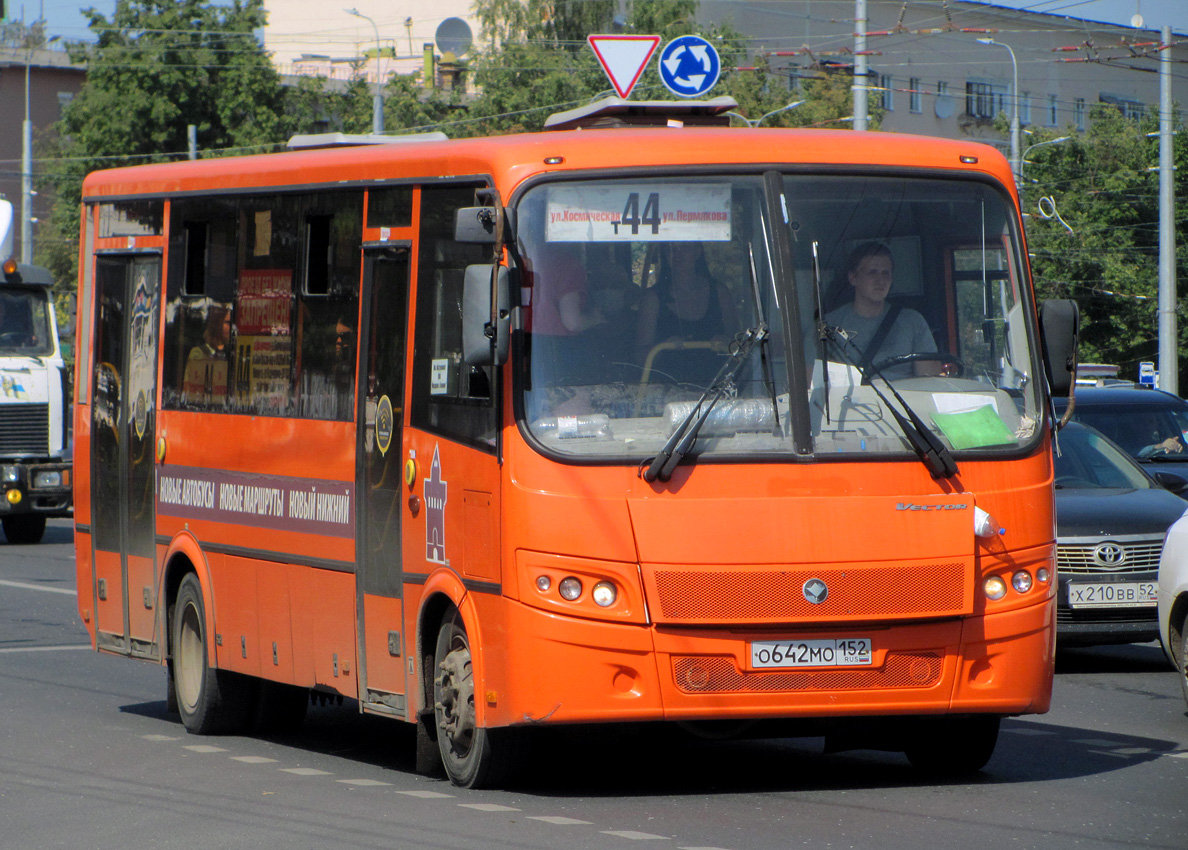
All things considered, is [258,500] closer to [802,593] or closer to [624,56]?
[802,593]

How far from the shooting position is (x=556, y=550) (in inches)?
307

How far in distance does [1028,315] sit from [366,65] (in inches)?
2875

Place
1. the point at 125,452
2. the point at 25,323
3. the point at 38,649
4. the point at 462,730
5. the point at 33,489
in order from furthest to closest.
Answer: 1. the point at 33,489
2. the point at 25,323
3. the point at 38,649
4. the point at 125,452
5. the point at 462,730

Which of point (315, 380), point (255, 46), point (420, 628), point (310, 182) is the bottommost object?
point (420, 628)

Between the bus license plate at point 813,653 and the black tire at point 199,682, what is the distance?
3.98 m

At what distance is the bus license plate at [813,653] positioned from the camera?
309 inches

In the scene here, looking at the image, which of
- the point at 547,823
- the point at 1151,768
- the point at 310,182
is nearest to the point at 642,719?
the point at 547,823

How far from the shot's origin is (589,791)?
8469mm

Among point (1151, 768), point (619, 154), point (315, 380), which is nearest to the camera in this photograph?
point (619, 154)

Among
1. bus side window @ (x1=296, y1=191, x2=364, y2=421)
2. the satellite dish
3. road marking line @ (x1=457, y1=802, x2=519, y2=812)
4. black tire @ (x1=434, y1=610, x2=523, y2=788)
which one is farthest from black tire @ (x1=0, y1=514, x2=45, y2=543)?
the satellite dish

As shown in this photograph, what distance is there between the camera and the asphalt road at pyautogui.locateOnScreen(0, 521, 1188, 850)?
7344 millimetres

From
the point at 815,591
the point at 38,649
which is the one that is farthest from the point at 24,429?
the point at 815,591

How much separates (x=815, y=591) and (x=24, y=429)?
1887 centimetres

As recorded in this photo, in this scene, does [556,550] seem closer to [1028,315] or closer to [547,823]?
[547,823]
